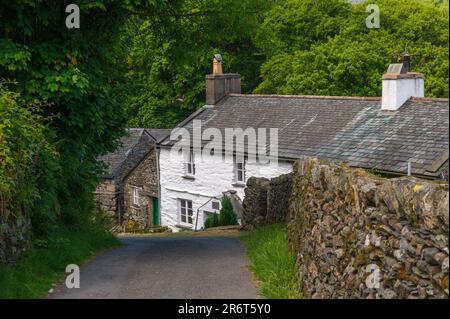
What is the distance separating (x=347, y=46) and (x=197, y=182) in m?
13.9

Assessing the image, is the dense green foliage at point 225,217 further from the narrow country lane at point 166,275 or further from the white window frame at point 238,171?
the narrow country lane at point 166,275

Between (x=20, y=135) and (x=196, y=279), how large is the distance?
3.67m

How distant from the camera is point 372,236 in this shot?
7016 mm

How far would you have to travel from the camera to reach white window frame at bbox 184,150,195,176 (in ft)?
105

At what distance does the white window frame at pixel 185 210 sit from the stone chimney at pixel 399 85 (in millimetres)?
11436

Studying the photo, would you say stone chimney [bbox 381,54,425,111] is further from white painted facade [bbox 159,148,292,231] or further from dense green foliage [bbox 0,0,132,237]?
dense green foliage [bbox 0,0,132,237]

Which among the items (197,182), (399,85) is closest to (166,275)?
(399,85)

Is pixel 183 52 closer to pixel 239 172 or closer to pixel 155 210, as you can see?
pixel 239 172

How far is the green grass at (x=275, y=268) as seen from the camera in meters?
9.44

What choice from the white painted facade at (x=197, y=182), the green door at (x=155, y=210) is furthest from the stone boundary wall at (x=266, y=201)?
the green door at (x=155, y=210)

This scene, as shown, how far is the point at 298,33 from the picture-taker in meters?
43.8

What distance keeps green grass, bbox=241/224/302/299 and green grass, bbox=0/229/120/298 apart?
3.28 meters
